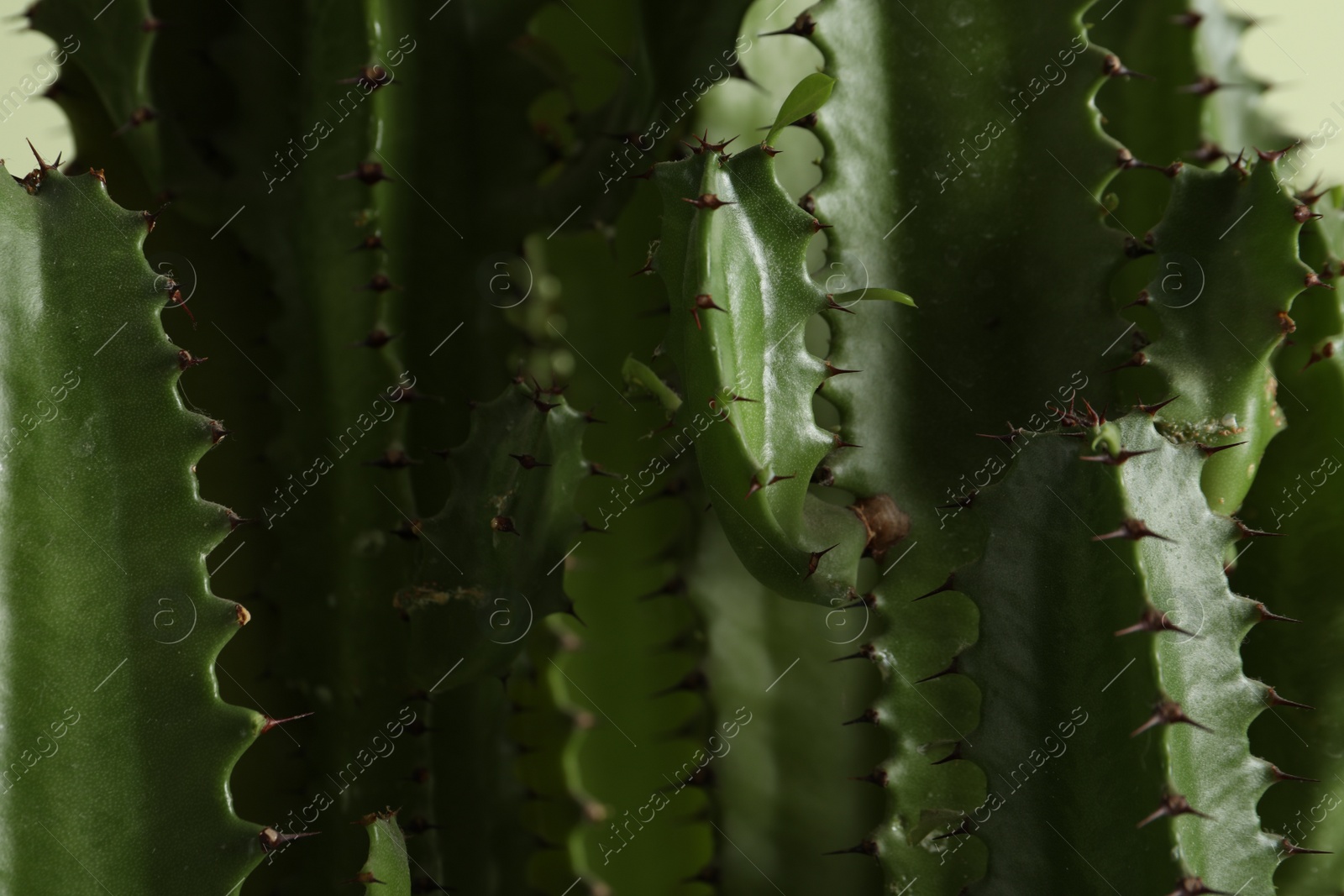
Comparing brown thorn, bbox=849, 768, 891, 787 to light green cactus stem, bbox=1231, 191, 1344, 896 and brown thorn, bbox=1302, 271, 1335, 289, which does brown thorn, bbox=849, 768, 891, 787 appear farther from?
brown thorn, bbox=1302, 271, 1335, 289

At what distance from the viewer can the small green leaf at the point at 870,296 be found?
0.73 m

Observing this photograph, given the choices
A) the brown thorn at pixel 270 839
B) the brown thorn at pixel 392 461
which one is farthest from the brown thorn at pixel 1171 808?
the brown thorn at pixel 392 461

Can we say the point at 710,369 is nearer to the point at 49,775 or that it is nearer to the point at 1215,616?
the point at 1215,616

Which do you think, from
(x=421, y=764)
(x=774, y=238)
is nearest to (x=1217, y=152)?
(x=774, y=238)

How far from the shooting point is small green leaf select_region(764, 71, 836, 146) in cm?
71

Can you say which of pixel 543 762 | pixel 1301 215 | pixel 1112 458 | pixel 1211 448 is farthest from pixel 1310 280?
pixel 543 762

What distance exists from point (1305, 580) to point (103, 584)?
0.80m

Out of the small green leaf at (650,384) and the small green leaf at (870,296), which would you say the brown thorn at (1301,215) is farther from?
the small green leaf at (650,384)

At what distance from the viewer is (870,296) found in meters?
0.76

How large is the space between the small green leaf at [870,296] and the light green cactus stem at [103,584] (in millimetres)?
407

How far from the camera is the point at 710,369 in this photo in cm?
66

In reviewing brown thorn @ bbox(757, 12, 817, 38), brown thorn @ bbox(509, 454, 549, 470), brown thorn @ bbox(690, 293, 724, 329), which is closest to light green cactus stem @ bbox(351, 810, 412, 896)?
brown thorn @ bbox(509, 454, 549, 470)

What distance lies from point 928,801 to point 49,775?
0.54m

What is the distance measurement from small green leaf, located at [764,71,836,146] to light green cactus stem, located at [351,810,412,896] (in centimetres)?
48
